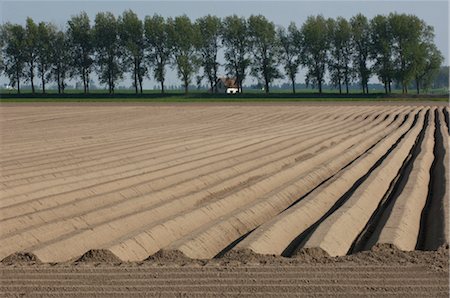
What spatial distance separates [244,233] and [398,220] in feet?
5.06

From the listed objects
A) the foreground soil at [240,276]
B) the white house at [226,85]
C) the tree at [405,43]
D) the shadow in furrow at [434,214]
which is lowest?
the shadow in furrow at [434,214]

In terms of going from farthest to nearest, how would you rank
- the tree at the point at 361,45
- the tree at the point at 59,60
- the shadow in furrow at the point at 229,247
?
the tree at the point at 59,60, the tree at the point at 361,45, the shadow in furrow at the point at 229,247

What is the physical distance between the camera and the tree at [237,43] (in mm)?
65562

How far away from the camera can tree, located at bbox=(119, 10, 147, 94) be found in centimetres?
6575

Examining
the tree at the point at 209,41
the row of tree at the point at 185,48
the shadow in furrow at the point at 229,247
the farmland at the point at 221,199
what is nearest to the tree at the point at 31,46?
the row of tree at the point at 185,48

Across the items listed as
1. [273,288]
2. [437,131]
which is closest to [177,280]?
[273,288]

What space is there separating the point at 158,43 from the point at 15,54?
12.9m

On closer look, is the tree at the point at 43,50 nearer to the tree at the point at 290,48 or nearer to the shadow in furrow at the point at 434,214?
the tree at the point at 290,48

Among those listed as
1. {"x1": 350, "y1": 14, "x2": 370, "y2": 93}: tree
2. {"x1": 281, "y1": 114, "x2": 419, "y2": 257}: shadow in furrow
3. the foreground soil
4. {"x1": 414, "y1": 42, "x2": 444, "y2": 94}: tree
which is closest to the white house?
{"x1": 350, "y1": 14, "x2": 370, "y2": 93}: tree

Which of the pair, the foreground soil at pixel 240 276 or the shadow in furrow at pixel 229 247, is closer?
the foreground soil at pixel 240 276

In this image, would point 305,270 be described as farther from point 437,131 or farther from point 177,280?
point 437,131

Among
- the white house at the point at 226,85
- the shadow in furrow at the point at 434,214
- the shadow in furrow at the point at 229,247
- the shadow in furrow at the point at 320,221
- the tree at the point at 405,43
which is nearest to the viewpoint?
the shadow in furrow at the point at 229,247

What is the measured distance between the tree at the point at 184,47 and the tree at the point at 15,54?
13476 mm

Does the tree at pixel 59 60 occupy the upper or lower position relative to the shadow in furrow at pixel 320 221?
upper
